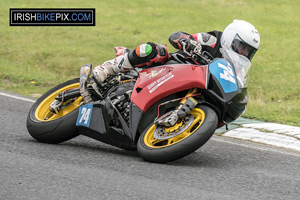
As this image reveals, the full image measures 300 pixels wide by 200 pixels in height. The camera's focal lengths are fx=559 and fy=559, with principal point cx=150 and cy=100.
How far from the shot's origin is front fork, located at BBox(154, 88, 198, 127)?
5316 millimetres

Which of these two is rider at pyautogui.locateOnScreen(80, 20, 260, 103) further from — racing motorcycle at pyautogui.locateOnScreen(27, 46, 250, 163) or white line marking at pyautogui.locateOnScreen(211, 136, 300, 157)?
white line marking at pyautogui.locateOnScreen(211, 136, 300, 157)

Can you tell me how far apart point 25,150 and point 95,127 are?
2.49ft

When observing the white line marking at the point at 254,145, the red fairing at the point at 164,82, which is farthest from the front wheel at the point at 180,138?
the white line marking at the point at 254,145

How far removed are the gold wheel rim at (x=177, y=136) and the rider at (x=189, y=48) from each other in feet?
2.17

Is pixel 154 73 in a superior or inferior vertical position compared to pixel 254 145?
superior

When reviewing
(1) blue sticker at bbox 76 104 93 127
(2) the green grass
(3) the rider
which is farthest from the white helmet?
(2) the green grass

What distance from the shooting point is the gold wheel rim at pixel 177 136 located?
5328 mm

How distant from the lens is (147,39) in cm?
1462

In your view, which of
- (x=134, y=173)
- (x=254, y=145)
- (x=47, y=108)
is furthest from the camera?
(x=254, y=145)

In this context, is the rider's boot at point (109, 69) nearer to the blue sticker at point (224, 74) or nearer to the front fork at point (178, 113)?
the front fork at point (178, 113)

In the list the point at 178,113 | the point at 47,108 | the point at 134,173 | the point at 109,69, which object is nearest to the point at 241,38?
the point at 178,113

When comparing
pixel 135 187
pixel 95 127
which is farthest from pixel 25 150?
pixel 135 187

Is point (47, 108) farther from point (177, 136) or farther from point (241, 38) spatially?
point (241, 38)

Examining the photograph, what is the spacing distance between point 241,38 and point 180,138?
1.23 meters
